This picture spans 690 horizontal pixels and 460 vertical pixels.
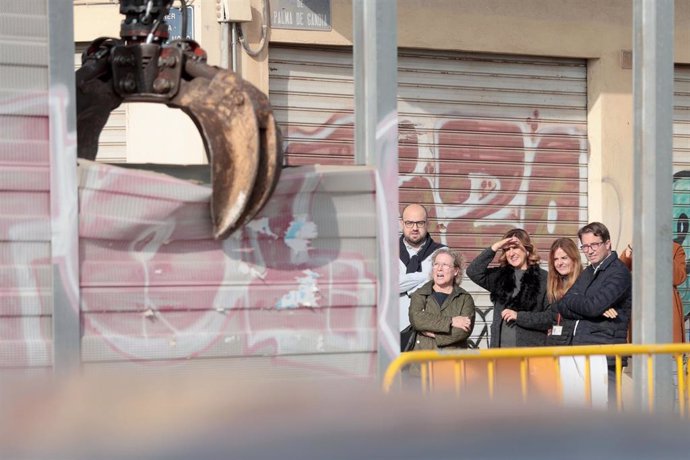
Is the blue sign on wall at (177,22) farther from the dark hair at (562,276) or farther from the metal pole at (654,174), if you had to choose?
the metal pole at (654,174)

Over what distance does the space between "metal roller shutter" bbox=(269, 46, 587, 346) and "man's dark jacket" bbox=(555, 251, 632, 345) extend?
3067 millimetres

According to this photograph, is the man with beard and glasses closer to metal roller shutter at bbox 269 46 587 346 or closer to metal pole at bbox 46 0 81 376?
metal roller shutter at bbox 269 46 587 346

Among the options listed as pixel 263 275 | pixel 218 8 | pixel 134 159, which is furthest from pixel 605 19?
pixel 263 275

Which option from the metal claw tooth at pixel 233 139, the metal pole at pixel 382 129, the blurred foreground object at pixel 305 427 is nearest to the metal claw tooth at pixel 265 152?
the metal claw tooth at pixel 233 139

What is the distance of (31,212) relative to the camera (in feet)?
17.8

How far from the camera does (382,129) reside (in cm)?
614

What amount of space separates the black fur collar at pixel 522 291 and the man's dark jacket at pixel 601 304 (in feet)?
1.66

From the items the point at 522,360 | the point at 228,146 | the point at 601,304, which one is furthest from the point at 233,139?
the point at 601,304

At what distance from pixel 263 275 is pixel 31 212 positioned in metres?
1.11

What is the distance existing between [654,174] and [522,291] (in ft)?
5.16

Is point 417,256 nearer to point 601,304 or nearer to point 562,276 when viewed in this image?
point 562,276

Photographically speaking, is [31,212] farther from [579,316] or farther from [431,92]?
[431,92]

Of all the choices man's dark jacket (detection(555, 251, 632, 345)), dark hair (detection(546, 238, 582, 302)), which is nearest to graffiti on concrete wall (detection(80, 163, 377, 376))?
man's dark jacket (detection(555, 251, 632, 345))

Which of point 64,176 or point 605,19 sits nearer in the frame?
point 64,176
